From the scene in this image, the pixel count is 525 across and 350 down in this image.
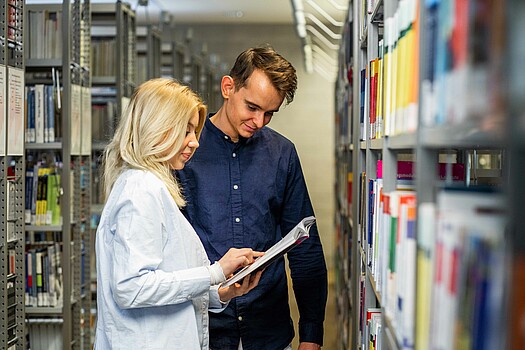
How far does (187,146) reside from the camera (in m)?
2.22

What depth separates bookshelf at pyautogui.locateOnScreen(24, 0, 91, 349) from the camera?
14.8 ft

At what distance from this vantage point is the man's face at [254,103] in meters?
2.51

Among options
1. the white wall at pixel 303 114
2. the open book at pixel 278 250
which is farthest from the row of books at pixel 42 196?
Result: the white wall at pixel 303 114

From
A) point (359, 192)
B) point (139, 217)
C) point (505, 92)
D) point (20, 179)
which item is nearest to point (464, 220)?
point (505, 92)

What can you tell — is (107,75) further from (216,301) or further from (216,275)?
(216,275)

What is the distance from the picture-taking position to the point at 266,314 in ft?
8.45

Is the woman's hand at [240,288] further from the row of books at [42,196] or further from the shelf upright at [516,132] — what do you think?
the row of books at [42,196]

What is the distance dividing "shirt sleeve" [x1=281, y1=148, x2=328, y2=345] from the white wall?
9.86m

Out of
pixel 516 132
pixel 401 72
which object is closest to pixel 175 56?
pixel 401 72

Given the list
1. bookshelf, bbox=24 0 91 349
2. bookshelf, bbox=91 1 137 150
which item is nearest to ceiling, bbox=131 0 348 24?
bookshelf, bbox=91 1 137 150

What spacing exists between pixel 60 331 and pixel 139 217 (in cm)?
298

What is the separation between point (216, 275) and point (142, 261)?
248mm

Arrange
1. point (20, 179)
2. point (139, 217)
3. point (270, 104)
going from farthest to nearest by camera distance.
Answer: point (20, 179) → point (270, 104) → point (139, 217)

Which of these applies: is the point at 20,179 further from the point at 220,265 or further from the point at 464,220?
the point at 464,220
